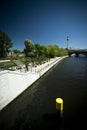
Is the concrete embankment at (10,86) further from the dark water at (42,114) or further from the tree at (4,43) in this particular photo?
the tree at (4,43)

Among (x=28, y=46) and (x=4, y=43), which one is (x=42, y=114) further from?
(x=28, y=46)

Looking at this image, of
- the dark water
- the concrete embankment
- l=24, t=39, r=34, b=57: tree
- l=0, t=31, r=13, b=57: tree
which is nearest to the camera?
the dark water

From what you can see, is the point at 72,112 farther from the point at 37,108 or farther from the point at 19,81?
the point at 19,81

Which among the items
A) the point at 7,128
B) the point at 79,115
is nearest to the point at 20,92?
the point at 7,128

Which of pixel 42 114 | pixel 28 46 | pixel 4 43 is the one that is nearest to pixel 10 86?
pixel 42 114

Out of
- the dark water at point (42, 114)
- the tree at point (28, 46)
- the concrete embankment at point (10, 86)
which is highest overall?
the tree at point (28, 46)

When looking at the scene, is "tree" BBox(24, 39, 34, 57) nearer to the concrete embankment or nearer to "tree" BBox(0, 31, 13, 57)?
"tree" BBox(0, 31, 13, 57)

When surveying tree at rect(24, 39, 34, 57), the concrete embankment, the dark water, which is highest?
tree at rect(24, 39, 34, 57)

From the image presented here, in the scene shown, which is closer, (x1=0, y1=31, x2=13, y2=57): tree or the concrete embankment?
the concrete embankment

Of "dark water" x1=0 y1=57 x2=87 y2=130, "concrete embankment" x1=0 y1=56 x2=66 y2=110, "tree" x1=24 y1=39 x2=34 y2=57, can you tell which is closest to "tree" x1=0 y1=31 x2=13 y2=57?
"tree" x1=24 y1=39 x2=34 y2=57

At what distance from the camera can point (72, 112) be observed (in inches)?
504

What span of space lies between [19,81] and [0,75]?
4593 millimetres

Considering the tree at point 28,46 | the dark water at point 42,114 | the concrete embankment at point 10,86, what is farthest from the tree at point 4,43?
the dark water at point 42,114

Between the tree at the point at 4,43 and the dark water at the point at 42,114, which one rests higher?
the tree at the point at 4,43
